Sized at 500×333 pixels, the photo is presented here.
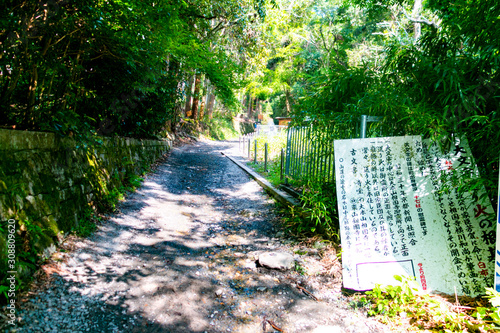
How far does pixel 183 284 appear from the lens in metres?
3.21

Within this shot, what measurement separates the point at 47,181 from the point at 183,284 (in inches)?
84.9

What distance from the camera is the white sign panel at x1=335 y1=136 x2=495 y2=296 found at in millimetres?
2811

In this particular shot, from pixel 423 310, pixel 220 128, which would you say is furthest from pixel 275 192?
pixel 220 128

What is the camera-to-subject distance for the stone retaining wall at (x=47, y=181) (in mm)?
2875

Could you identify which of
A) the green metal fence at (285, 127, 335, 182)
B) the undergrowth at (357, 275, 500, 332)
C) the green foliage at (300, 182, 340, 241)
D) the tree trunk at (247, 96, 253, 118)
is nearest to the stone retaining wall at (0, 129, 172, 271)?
the green foliage at (300, 182, 340, 241)

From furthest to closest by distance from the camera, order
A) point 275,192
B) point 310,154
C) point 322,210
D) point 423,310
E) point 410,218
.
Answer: point 275,192 < point 310,154 < point 322,210 < point 410,218 < point 423,310

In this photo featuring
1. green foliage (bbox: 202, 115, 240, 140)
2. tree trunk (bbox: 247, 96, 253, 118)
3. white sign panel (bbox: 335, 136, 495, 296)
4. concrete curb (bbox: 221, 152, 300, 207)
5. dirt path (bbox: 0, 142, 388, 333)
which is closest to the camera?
dirt path (bbox: 0, 142, 388, 333)

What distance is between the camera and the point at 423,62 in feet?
10.5

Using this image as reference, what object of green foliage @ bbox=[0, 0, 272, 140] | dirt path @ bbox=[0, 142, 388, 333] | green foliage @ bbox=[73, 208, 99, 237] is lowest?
dirt path @ bbox=[0, 142, 388, 333]

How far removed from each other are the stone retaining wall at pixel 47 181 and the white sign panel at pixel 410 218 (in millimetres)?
3413

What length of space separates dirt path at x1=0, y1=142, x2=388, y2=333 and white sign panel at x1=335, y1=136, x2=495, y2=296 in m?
0.57

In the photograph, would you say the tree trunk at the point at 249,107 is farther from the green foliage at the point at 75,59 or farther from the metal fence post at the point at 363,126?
the metal fence post at the point at 363,126

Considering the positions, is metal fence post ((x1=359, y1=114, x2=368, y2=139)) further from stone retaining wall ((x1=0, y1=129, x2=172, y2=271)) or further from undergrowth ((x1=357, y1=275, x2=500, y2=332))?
stone retaining wall ((x1=0, y1=129, x2=172, y2=271))

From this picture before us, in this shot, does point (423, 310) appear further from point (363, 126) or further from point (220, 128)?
point (220, 128)
